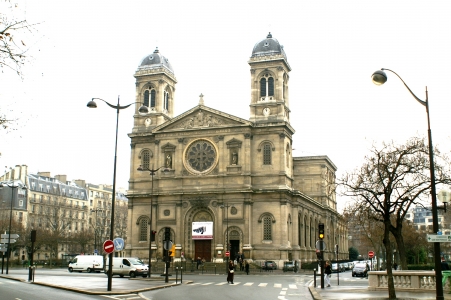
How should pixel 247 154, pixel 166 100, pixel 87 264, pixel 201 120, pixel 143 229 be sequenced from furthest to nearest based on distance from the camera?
pixel 166 100 < pixel 143 229 < pixel 201 120 < pixel 247 154 < pixel 87 264

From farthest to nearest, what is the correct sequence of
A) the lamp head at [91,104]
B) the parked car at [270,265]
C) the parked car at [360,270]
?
the parked car at [270,265] < the parked car at [360,270] < the lamp head at [91,104]

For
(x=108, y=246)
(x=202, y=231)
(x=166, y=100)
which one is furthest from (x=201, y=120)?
(x=108, y=246)

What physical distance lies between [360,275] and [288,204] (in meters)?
14.3

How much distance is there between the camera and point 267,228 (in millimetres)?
62469

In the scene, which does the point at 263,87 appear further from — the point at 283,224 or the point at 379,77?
the point at 379,77

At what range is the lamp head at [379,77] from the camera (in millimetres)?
18594

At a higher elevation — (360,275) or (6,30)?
(6,30)

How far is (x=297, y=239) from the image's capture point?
64.5 m

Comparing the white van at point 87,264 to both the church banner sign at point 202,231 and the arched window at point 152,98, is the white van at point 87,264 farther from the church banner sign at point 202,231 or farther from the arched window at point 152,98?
the arched window at point 152,98

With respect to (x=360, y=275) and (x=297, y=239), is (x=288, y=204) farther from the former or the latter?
(x=360, y=275)

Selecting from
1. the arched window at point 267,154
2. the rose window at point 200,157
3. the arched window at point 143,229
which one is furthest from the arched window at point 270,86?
the arched window at point 143,229

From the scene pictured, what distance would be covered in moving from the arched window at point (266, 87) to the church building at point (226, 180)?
4.8 inches

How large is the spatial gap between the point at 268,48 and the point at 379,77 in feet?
165

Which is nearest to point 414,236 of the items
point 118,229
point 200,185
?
point 200,185
